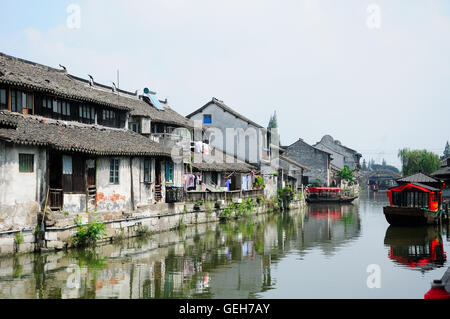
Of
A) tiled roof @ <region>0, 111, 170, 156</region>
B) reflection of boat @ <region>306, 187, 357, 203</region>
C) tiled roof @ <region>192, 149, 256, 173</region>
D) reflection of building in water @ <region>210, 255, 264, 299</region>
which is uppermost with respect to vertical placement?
tiled roof @ <region>0, 111, 170, 156</region>

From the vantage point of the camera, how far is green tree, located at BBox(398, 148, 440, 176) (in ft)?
214

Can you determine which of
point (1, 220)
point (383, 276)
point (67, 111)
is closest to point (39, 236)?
point (1, 220)

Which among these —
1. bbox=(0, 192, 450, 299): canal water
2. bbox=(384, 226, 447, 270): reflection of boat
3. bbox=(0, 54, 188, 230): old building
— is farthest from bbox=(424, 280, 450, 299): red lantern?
bbox=(0, 54, 188, 230): old building

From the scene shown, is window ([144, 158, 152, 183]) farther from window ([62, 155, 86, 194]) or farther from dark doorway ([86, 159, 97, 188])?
window ([62, 155, 86, 194])

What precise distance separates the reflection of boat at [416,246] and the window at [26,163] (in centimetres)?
1559

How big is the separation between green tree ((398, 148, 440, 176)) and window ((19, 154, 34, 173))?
5884 centimetres

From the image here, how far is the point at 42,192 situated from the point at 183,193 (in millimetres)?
10361

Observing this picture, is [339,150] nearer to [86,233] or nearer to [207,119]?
[207,119]

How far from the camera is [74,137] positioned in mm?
21281

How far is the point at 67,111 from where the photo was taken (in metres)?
23.3

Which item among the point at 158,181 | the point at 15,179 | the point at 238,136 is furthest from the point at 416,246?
the point at 238,136

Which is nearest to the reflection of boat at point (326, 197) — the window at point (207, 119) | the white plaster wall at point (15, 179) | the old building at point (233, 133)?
the old building at point (233, 133)
